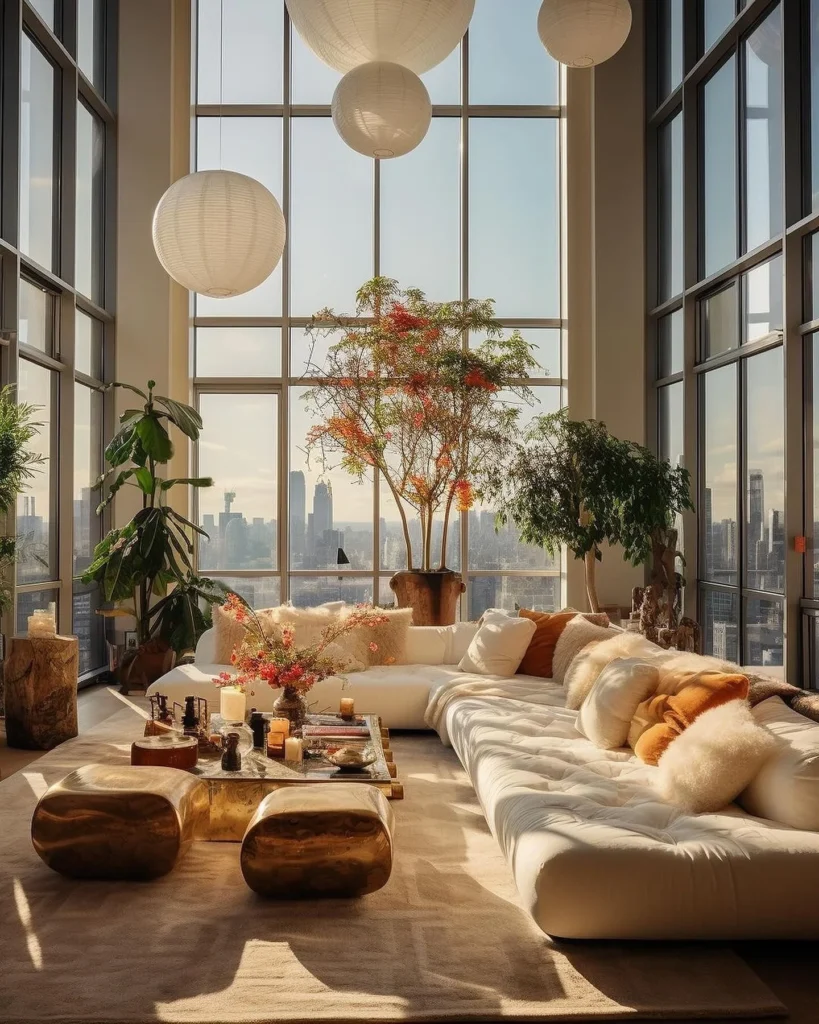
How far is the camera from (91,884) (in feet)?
11.1

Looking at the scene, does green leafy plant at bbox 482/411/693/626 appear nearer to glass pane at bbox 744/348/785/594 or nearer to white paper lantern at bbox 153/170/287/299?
glass pane at bbox 744/348/785/594

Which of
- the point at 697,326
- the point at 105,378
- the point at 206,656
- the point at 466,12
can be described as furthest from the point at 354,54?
the point at 105,378

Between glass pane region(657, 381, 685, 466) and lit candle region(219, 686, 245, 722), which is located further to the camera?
glass pane region(657, 381, 685, 466)

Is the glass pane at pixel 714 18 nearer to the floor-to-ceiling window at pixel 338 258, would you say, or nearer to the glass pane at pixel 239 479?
the floor-to-ceiling window at pixel 338 258

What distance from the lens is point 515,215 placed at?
9.20 m

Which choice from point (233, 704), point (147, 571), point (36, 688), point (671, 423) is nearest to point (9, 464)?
point (36, 688)

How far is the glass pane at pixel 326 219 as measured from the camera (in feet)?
29.8

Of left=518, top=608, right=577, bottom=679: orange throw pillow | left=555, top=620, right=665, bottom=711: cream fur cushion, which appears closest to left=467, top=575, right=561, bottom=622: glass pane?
left=518, top=608, right=577, bottom=679: orange throw pillow

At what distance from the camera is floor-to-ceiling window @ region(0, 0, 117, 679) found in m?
6.63

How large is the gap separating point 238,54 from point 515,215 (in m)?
2.99

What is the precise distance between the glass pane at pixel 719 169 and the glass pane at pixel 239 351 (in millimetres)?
3859

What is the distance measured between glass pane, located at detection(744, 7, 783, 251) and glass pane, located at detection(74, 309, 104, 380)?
16.9 ft

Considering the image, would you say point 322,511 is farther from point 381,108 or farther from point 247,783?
point 247,783

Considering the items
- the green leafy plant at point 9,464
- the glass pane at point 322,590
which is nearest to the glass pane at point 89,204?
the green leafy plant at point 9,464
